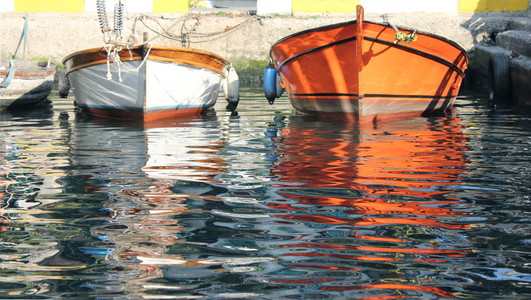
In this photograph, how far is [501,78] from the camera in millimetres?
13078

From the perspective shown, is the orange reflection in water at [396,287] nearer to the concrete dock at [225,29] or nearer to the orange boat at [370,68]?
the orange boat at [370,68]

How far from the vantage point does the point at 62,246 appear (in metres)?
3.96

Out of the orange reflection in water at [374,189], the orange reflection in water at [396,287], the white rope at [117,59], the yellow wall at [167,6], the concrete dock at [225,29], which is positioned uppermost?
the yellow wall at [167,6]

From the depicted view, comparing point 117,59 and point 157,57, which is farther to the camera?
point 157,57

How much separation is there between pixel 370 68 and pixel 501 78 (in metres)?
4.46

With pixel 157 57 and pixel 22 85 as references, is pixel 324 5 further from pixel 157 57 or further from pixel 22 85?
pixel 157 57

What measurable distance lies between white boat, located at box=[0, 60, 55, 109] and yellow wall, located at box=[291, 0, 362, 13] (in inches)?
265

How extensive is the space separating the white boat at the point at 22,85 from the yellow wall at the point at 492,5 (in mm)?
10019

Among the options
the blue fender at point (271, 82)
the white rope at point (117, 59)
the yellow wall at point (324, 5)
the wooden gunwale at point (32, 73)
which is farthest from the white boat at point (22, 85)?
the yellow wall at point (324, 5)

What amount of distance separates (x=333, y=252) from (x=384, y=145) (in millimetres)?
4207

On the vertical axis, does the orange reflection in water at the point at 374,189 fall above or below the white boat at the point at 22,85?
below

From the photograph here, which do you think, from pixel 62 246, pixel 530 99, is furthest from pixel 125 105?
pixel 62 246

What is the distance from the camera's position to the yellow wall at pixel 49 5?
18.6 m

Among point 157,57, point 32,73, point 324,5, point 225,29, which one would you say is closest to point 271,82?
point 157,57
